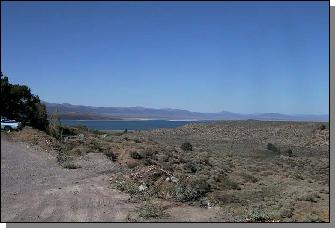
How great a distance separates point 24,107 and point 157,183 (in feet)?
36.0

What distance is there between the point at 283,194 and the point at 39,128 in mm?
12932

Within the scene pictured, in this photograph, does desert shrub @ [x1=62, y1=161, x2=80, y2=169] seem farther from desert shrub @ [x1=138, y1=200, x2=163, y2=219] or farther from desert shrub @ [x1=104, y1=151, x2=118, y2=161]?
desert shrub @ [x1=138, y1=200, x2=163, y2=219]

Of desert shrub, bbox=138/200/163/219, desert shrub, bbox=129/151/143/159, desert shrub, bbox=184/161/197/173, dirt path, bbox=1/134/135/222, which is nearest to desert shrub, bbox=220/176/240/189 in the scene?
desert shrub, bbox=184/161/197/173

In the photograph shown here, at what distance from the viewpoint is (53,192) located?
1112 cm

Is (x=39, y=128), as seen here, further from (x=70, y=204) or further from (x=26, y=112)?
(x=70, y=204)

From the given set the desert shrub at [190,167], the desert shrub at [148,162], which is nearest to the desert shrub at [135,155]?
the desert shrub at [148,162]

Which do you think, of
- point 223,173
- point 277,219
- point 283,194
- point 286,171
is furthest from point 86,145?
point 277,219

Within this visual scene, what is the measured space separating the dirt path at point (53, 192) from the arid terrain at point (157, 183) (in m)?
0.02

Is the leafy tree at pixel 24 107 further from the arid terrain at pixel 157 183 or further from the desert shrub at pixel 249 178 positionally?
the desert shrub at pixel 249 178

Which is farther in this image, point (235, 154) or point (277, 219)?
point (235, 154)

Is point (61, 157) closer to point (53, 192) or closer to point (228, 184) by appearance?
point (53, 192)

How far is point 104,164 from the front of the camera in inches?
645

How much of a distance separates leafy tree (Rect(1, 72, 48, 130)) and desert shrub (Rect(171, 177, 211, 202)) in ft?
28.7

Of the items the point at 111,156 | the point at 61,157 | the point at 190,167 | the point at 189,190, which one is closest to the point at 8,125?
the point at 61,157
